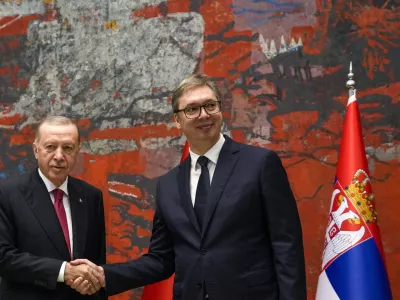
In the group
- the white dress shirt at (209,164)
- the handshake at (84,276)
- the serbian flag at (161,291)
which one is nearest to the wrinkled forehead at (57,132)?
the handshake at (84,276)

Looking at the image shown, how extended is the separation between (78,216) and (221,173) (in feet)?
2.84

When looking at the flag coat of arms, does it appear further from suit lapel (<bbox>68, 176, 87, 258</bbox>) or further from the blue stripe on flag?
suit lapel (<bbox>68, 176, 87, 258</bbox>)

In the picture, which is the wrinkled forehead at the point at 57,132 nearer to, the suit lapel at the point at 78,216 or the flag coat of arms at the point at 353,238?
the suit lapel at the point at 78,216

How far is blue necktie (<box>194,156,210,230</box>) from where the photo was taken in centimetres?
239

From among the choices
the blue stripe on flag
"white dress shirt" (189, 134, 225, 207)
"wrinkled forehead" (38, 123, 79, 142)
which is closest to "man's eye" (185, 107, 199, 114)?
"white dress shirt" (189, 134, 225, 207)

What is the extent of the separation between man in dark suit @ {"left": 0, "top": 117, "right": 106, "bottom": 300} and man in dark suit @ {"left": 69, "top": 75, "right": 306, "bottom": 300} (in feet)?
1.77

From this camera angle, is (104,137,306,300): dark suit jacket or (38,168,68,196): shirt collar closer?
(104,137,306,300): dark suit jacket

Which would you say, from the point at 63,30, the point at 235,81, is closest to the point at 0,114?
the point at 63,30

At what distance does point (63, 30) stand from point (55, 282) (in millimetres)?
2205

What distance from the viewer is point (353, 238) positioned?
2844 mm

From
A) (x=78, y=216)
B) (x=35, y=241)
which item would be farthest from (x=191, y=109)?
(x=35, y=241)

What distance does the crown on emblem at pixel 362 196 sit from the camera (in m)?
2.86

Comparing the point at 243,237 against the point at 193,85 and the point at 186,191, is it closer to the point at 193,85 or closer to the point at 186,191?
the point at 186,191

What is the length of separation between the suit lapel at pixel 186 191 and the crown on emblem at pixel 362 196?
2.93ft
